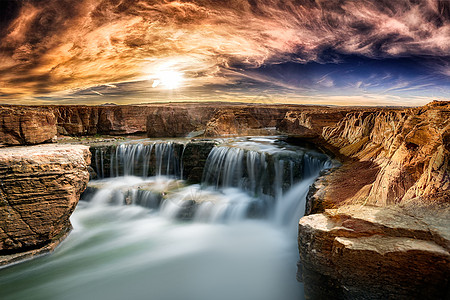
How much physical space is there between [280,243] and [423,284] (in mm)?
3642

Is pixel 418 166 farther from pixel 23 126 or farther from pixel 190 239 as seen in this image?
pixel 23 126

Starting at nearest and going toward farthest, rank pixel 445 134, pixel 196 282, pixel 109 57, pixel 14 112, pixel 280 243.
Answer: pixel 445 134 → pixel 196 282 → pixel 280 243 → pixel 14 112 → pixel 109 57

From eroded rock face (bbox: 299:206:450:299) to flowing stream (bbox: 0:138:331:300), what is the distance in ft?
5.61

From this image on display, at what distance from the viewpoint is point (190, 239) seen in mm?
6637

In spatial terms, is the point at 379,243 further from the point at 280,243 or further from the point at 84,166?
the point at 84,166

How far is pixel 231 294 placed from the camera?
4.51m

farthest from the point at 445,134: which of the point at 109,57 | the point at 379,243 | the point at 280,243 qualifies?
the point at 109,57

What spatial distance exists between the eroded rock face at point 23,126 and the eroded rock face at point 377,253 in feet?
26.3

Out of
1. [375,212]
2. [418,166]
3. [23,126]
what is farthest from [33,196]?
[418,166]

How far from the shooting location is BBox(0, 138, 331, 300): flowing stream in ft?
15.7

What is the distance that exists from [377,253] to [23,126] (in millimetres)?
8911

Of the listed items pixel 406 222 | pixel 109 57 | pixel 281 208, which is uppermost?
pixel 109 57

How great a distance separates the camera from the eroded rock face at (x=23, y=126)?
6.91 meters

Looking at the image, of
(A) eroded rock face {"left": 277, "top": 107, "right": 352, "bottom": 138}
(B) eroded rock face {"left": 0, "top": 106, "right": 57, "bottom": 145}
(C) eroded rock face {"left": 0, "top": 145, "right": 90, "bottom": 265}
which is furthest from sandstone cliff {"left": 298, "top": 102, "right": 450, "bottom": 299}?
(A) eroded rock face {"left": 277, "top": 107, "right": 352, "bottom": 138}
